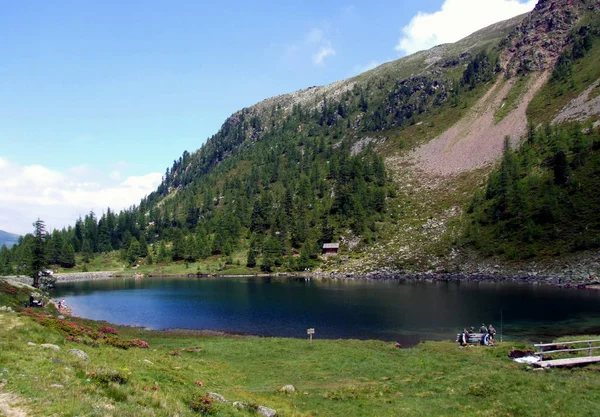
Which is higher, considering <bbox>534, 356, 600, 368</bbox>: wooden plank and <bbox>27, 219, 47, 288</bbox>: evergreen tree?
<bbox>27, 219, 47, 288</bbox>: evergreen tree

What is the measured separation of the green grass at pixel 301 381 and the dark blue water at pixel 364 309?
16.5m

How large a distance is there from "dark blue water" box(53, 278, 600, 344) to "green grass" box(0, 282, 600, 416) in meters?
16.5

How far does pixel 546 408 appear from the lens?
66.9 ft

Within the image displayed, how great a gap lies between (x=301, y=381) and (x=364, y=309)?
45202 millimetres

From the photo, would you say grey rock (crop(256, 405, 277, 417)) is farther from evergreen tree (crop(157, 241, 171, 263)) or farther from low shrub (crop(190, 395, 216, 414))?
evergreen tree (crop(157, 241, 171, 263))

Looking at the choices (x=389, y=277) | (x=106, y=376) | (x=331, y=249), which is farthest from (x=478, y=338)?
(x=331, y=249)

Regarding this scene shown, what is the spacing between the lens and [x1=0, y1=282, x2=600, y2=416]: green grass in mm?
15984

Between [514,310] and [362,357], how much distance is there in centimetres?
4479

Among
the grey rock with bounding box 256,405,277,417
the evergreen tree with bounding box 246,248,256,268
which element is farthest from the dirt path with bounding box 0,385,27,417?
the evergreen tree with bounding box 246,248,256,268

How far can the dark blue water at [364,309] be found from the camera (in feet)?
188

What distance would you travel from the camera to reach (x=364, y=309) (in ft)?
242

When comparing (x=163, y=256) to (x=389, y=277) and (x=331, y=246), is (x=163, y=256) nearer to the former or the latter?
(x=331, y=246)

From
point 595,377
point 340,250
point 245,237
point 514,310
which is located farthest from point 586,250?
point 245,237

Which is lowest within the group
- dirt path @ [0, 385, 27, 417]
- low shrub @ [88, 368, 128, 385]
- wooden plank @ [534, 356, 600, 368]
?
wooden plank @ [534, 356, 600, 368]
